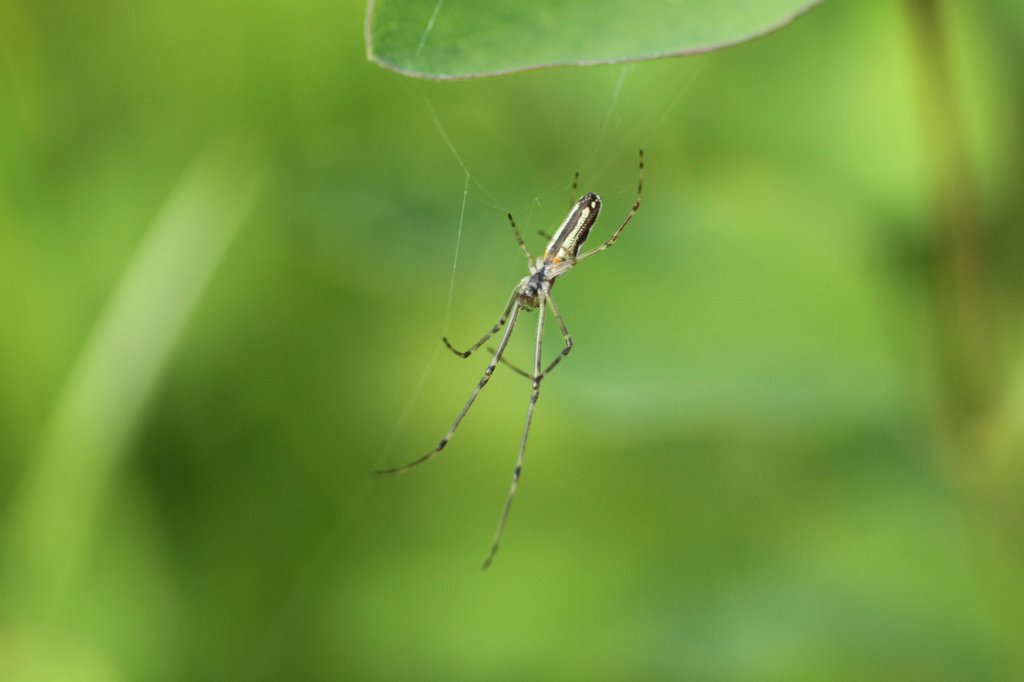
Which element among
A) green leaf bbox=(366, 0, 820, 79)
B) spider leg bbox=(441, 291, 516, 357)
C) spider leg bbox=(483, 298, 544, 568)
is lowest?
green leaf bbox=(366, 0, 820, 79)

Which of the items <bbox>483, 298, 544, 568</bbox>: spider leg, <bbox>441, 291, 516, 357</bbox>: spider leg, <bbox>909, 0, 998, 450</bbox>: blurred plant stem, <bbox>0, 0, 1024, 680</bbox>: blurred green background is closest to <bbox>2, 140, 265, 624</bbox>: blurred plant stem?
<bbox>0, 0, 1024, 680</bbox>: blurred green background

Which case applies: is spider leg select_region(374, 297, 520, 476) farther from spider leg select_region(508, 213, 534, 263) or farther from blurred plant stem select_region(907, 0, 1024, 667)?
blurred plant stem select_region(907, 0, 1024, 667)

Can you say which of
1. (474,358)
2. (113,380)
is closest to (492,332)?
(474,358)

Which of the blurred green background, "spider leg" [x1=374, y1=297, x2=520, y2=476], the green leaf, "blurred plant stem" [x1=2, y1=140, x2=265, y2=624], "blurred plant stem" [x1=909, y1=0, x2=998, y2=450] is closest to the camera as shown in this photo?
the green leaf

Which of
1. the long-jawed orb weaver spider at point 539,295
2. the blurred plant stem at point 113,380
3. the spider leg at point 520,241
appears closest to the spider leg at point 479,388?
the long-jawed orb weaver spider at point 539,295

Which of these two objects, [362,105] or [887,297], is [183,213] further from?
[887,297]

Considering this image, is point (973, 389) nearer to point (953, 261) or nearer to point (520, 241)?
point (953, 261)

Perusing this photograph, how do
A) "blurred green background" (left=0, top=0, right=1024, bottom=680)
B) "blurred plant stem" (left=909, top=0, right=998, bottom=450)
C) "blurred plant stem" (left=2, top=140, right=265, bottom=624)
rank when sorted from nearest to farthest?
"blurred plant stem" (left=909, top=0, right=998, bottom=450)
"blurred green background" (left=0, top=0, right=1024, bottom=680)
"blurred plant stem" (left=2, top=140, right=265, bottom=624)

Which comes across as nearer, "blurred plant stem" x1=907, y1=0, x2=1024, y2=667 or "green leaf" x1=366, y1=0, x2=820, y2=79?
"green leaf" x1=366, y1=0, x2=820, y2=79

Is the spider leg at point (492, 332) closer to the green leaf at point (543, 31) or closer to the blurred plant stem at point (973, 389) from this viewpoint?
the blurred plant stem at point (973, 389)
